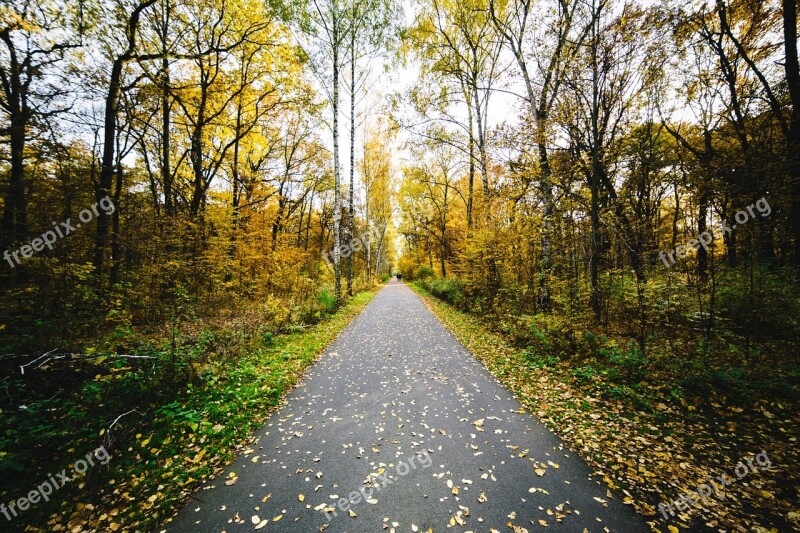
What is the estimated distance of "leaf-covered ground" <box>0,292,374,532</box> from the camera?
275 cm

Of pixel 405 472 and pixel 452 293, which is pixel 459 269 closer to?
pixel 452 293

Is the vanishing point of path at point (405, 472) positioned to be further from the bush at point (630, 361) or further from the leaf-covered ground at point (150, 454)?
the bush at point (630, 361)

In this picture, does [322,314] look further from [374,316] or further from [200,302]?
[200,302]

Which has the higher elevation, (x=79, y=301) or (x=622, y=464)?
(x=79, y=301)

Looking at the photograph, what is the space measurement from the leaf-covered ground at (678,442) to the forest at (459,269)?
0.03 meters

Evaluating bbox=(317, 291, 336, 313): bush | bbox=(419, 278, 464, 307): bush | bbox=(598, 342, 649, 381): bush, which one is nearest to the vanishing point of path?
bbox=(598, 342, 649, 381): bush

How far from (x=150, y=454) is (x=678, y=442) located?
22.8 ft

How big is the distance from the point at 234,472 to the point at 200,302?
8706 mm

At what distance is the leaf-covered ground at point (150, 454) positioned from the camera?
2746 mm

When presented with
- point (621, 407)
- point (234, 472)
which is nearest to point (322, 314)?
point (234, 472)

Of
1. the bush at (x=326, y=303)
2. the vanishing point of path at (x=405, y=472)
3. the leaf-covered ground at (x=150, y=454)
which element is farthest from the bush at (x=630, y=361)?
the bush at (x=326, y=303)

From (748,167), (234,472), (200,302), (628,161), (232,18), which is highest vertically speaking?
(232,18)

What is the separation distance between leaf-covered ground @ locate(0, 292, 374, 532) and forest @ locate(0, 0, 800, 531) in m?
0.02

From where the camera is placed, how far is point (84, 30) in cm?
712
